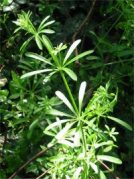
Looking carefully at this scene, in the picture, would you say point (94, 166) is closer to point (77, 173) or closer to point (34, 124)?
point (77, 173)

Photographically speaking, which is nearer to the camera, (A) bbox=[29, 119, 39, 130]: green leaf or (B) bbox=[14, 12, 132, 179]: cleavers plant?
(B) bbox=[14, 12, 132, 179]: cleavers plant

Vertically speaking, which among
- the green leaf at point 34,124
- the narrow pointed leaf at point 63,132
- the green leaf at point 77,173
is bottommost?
the green leaf at point 77,173

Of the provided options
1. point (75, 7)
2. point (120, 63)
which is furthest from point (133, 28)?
point (75, 7)

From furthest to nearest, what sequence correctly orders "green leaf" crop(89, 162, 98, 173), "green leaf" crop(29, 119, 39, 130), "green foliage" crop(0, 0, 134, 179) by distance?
"green leaf" crop(29, 119, 39, 130) < "green foliage" crop(0, 0, 134, 179) < "green leaf" crop(89, 162, 98, 173)

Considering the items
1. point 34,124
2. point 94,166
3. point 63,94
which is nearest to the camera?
point 94,166

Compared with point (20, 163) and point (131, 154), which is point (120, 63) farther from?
point (20, 163)

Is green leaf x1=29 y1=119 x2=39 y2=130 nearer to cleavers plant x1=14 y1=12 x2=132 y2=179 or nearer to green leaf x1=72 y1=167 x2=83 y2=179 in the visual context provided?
cleavers plant x1=14 y1=12 x2=132 y2=179

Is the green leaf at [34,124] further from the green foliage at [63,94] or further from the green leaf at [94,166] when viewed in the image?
A: the green leaf at [94,166]

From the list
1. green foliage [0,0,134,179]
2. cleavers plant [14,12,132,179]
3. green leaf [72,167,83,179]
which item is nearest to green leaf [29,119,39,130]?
green foliage [0,0,134,179]

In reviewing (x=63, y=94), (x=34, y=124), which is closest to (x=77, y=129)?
(x=34, y=124)

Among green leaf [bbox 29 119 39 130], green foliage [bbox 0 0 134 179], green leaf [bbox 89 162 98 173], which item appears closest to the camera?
green leaf [bbox 89 162 98 173]

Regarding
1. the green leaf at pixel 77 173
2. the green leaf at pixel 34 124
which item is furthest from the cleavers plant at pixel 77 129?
the green leaf at pixel 34 124
